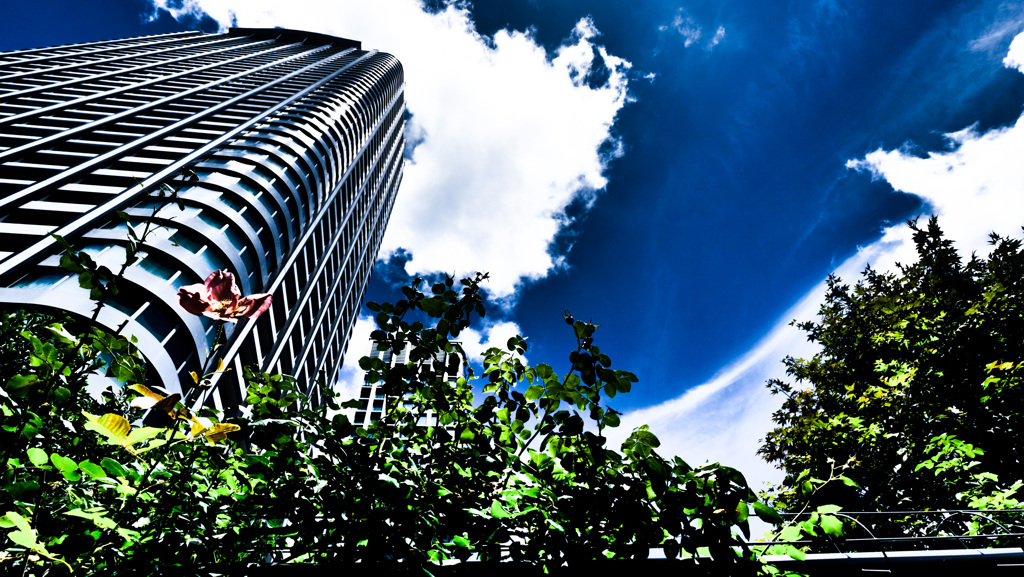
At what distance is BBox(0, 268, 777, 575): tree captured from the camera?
54.4 inches

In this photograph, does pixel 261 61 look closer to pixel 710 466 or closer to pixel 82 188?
pixel 82 188

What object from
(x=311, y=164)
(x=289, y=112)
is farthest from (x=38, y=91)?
(x=311, y=164)

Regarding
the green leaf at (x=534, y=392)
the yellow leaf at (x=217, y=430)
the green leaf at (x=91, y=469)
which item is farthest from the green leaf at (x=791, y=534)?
the green leaf at (x=91, y=469)

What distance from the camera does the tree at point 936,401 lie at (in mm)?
5508

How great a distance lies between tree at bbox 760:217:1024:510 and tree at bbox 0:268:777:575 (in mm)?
A: 4485

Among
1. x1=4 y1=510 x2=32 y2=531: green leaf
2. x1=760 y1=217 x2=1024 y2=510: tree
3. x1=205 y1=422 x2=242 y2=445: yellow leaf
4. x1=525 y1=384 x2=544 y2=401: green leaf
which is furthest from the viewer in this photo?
x1=760 y1=217 x2=1024 y2=510: tree

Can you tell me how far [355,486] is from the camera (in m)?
1.69

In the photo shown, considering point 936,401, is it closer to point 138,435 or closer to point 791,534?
point 791,534

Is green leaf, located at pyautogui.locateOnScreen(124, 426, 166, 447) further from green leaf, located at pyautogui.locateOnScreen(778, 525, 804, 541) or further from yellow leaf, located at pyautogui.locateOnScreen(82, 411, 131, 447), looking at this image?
green leaf, located at pyautogui.locateOnScreen(778, 525, 804, 541)

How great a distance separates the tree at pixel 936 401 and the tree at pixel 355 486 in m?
4.49

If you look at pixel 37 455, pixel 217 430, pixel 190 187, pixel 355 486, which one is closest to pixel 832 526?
pixel 355 486

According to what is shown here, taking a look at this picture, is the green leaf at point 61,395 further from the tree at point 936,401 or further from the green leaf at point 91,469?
the tree at point 936,401

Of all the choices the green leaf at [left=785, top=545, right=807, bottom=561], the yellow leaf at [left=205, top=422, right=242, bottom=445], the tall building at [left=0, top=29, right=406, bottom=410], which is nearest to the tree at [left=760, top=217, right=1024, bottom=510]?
the green leaf at [left=785, top=545, right=807, bottom=561]

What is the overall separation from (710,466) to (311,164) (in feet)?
102
